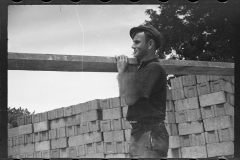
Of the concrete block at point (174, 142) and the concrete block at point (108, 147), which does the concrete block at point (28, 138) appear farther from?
the concrete block at point (174, 142)

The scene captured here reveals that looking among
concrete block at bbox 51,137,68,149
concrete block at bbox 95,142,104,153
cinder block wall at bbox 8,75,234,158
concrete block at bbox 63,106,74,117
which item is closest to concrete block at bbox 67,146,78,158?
cinder block wall at bbox 8,75,234,158

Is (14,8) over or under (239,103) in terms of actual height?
over

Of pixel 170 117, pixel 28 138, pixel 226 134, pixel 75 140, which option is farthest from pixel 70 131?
pixel 226 134

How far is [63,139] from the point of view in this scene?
9023 mm

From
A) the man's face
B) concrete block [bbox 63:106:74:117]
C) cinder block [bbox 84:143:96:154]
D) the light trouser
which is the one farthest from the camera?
concrete block [bbox 63:106:74:117]

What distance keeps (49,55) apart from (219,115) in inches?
170

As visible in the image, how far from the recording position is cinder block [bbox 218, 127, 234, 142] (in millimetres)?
7200

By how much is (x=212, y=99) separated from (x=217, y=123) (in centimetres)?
48

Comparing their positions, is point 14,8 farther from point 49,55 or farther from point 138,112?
point 138,112

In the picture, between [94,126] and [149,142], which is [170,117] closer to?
[94,126]

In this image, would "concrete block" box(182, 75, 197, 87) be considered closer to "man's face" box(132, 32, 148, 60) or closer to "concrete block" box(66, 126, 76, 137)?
"concrete block" box(66, 126, 76, 137)

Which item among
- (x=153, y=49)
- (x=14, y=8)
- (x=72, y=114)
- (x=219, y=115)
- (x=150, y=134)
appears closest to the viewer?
Answer: (x=150, y=134)

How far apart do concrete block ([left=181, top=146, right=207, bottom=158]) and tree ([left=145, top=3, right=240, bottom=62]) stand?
188 cm

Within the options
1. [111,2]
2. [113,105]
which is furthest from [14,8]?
[113,105]
